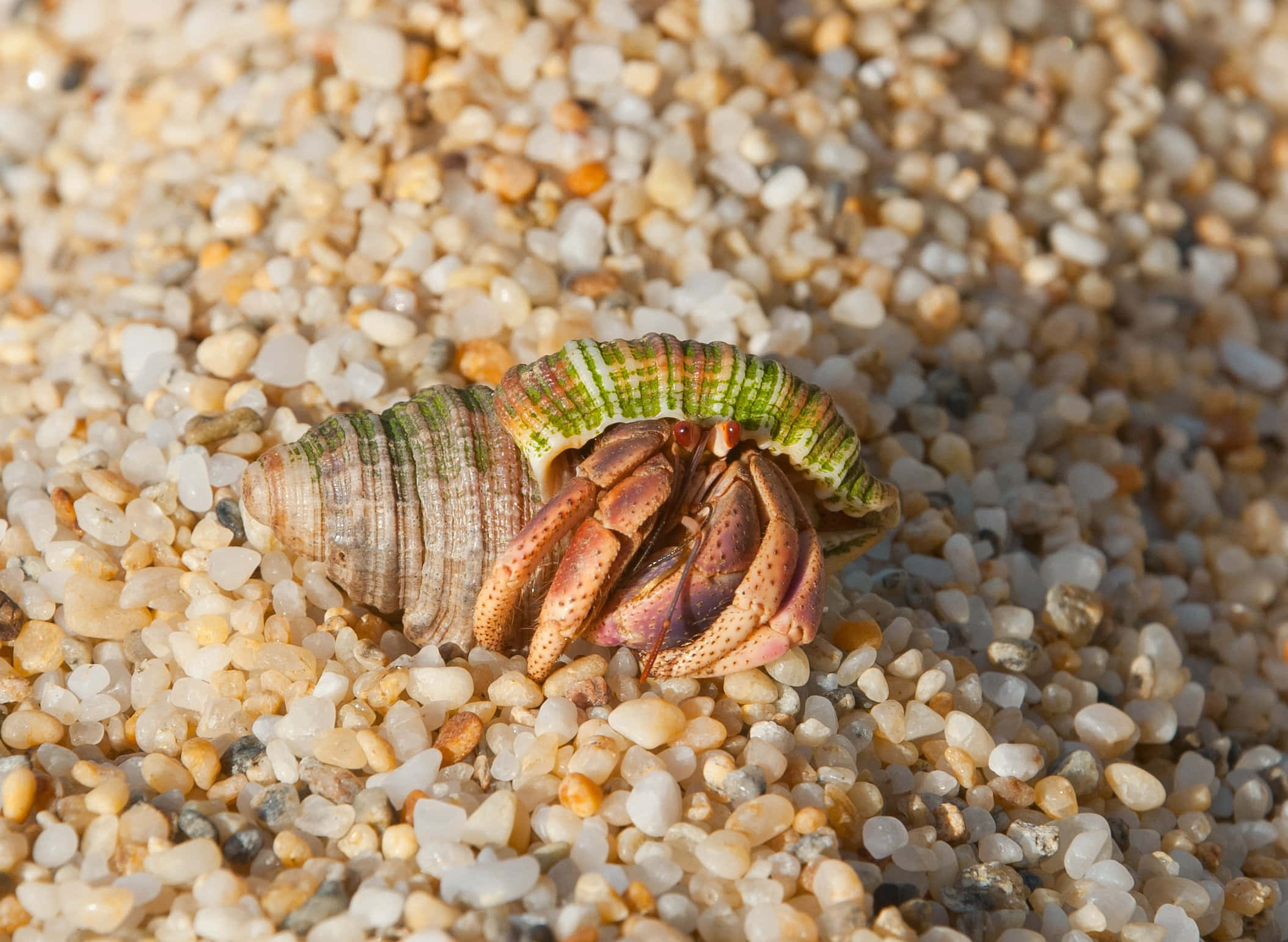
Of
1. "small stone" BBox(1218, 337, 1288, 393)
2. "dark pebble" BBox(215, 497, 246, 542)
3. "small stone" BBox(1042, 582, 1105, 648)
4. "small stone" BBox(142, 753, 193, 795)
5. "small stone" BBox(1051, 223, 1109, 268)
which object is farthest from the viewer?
"small stone" BBox(1218, 337, 1288, 393)

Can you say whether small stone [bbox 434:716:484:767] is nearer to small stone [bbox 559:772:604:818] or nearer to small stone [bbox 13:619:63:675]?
small stone [bbox 559:772:604:818]

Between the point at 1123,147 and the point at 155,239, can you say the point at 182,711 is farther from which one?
the point at 1123,147

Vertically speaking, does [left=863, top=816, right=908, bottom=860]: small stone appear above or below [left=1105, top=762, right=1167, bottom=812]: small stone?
above

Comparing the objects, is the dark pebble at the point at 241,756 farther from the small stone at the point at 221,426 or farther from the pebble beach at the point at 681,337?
the small stone at the point at 221,426

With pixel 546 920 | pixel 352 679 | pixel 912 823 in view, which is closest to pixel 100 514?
pixel 352 679

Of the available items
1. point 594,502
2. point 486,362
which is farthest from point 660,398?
point 486,362

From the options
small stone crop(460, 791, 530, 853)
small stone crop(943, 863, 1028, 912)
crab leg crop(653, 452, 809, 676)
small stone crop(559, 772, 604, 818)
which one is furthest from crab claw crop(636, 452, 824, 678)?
small stone crop(943, 863, 1028, 912)

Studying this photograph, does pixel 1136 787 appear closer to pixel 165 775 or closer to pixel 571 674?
pixel 571 674
